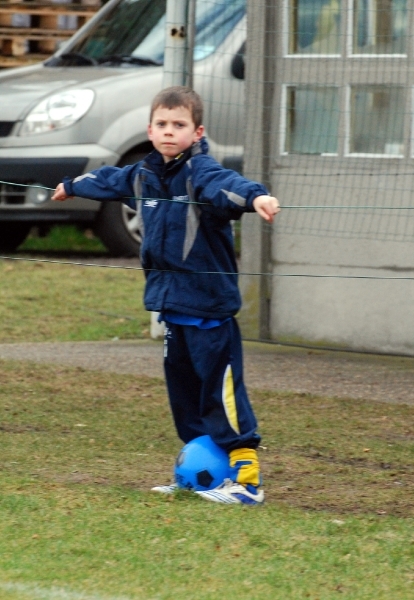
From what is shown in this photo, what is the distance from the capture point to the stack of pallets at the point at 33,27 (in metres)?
14.0

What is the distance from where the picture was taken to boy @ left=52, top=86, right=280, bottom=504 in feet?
15.6

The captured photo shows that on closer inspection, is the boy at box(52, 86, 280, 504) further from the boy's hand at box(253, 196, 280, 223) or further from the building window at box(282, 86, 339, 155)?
the building window at box(282, 86, 339, 155)

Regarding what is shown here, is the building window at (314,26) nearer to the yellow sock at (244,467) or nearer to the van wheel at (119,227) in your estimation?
the van wheel at (119,227)

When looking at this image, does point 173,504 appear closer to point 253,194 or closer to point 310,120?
point 253,194

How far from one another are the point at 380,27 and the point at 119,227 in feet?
13.9

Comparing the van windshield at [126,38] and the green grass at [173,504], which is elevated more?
the van windshield at [126,38]

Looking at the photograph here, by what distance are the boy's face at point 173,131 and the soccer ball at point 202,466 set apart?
3.63 feet

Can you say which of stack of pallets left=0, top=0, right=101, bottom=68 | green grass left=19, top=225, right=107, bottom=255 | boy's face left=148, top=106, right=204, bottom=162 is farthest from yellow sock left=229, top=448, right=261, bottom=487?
stack of pallets left=0, top=0, right=101, bottom=68

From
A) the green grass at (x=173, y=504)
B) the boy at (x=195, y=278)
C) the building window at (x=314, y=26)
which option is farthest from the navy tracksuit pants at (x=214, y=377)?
the building window at (x=314, y=26)

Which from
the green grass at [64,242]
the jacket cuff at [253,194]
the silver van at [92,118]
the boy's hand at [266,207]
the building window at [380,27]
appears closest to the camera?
the boy's hand at [266,207]

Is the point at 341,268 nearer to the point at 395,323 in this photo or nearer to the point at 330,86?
the point at 395,323

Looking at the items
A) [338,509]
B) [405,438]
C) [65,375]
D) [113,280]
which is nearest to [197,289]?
[338,509]

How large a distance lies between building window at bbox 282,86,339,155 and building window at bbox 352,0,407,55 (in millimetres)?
346

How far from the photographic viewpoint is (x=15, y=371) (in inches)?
293
